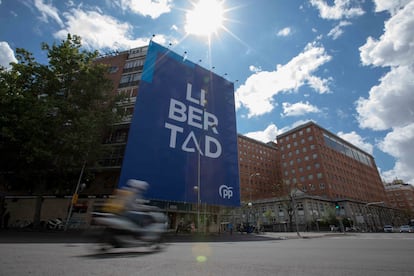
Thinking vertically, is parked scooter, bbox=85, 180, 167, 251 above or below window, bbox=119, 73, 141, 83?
below

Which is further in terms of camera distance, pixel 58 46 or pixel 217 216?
pixel 217 216

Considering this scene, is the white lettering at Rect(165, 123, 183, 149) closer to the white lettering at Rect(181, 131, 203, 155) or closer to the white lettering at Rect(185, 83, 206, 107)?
the white lettering at Rect(181, 131, 203, 155)

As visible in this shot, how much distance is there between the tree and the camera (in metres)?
15.0

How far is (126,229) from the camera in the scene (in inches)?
218

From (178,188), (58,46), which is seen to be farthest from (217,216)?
(58,46)

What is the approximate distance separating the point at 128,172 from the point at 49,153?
594cm

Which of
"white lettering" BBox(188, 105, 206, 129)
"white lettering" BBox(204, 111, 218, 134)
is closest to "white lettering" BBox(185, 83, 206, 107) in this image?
"white lettering" BBox(188, 105, 206, 129)

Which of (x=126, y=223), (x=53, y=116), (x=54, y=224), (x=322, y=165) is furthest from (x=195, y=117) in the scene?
(x=322, y=165)

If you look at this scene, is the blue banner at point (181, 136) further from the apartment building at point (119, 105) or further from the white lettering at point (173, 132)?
the apartment building at point (119, 105)

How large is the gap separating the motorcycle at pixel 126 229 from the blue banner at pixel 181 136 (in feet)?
41.0

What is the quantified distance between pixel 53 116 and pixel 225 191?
18.6 m

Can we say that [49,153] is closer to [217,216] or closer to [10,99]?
[10,99]

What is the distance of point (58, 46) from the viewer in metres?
18.8

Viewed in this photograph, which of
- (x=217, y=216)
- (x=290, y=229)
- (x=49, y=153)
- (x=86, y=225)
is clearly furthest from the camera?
(x=290, y=229)
